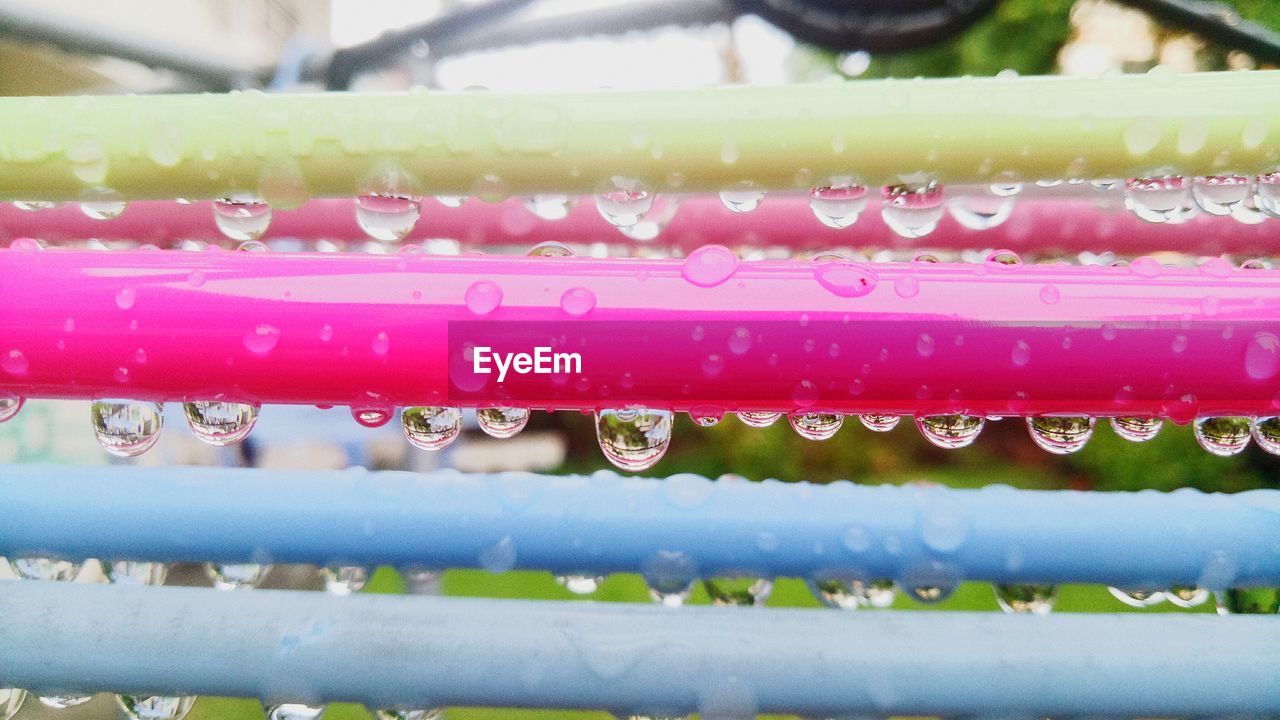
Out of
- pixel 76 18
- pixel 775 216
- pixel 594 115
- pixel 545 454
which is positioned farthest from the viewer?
pixel 545 454

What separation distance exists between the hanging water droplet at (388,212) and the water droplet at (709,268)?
0.43 feet

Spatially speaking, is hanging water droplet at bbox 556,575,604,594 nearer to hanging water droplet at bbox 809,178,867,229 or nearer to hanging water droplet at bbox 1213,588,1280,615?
hanging water droplet at bbox 809,178,867,229

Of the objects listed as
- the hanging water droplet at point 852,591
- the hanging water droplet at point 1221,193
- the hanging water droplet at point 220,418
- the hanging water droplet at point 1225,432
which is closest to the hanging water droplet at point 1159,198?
the hanging water droplet at point 1221,193

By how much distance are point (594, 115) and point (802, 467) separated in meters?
2.54

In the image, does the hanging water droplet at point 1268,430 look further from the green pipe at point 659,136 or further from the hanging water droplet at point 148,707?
the hanging water droplet at point 148,707

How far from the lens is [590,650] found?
34cm

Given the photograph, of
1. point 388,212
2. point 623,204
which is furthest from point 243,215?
point 623,204

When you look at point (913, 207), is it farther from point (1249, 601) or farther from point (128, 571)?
point (128, 571)

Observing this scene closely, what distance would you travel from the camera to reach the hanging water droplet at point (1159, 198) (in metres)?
0.33

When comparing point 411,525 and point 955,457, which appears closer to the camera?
point 411,525

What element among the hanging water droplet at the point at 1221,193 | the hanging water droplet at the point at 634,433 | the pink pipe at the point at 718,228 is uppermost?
the pink pipe at the point at 718,228

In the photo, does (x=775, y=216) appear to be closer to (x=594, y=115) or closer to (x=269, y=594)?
(x=594, y=115)

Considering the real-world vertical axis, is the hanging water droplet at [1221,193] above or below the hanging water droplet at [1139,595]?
above

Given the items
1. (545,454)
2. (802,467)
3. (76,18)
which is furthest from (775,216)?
(545,454)
